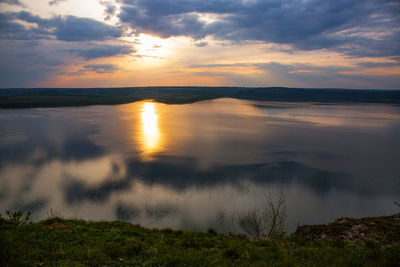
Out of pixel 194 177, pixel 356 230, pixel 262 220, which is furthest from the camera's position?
pixel 194 177

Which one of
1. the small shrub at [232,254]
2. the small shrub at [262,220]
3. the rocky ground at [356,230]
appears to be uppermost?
the small shrub at [232,254]

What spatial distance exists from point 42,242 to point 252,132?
45112 mm

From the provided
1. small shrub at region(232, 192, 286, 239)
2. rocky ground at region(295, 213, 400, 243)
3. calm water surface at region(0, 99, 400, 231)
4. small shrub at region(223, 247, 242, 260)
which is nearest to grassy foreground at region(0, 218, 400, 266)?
small shrub at region(223, 247, 242, 260)

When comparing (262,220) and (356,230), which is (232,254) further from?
(262,220)

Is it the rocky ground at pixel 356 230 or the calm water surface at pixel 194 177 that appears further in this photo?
the calm water surface at pixel 194 177

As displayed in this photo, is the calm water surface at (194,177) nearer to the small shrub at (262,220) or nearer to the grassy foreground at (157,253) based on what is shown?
the small shrub at (262,220)

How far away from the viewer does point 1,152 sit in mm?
32750

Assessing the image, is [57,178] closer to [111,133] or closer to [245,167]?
[245,167]

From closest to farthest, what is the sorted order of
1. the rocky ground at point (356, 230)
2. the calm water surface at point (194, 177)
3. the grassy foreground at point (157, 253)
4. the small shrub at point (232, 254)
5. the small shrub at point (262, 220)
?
the grassy foreground at point (157, 253), the small shrub at point (232, 254), the rocky ground at point (356, 230), the small shrub at point (262, 220), the calm water surface at point (194, 177)

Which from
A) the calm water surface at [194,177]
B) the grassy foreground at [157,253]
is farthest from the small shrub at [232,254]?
the calm water surface at [194,177]

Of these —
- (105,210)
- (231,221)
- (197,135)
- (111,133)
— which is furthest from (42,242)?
(111,133)

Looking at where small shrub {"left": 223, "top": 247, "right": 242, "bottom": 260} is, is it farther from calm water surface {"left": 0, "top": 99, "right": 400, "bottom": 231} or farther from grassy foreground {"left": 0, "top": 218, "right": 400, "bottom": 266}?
calm water surface {"left": 0, "top": 99, "right": 400, "bottom": 231}

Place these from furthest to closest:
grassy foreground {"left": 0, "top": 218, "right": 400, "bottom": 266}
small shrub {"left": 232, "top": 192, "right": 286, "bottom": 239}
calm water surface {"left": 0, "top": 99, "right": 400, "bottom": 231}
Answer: calm water surface {"left": 0, "top": 99, "right": 400, "bottom": 231} < small shrub {"left": 232, "top": 192, "right": 286, "bottom": 239} < grassy foreground {"left": 0, "top": 218, "right": 400, "bottom": 266}

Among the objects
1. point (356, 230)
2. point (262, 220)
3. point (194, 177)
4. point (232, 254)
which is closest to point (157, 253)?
point (232, 254)
